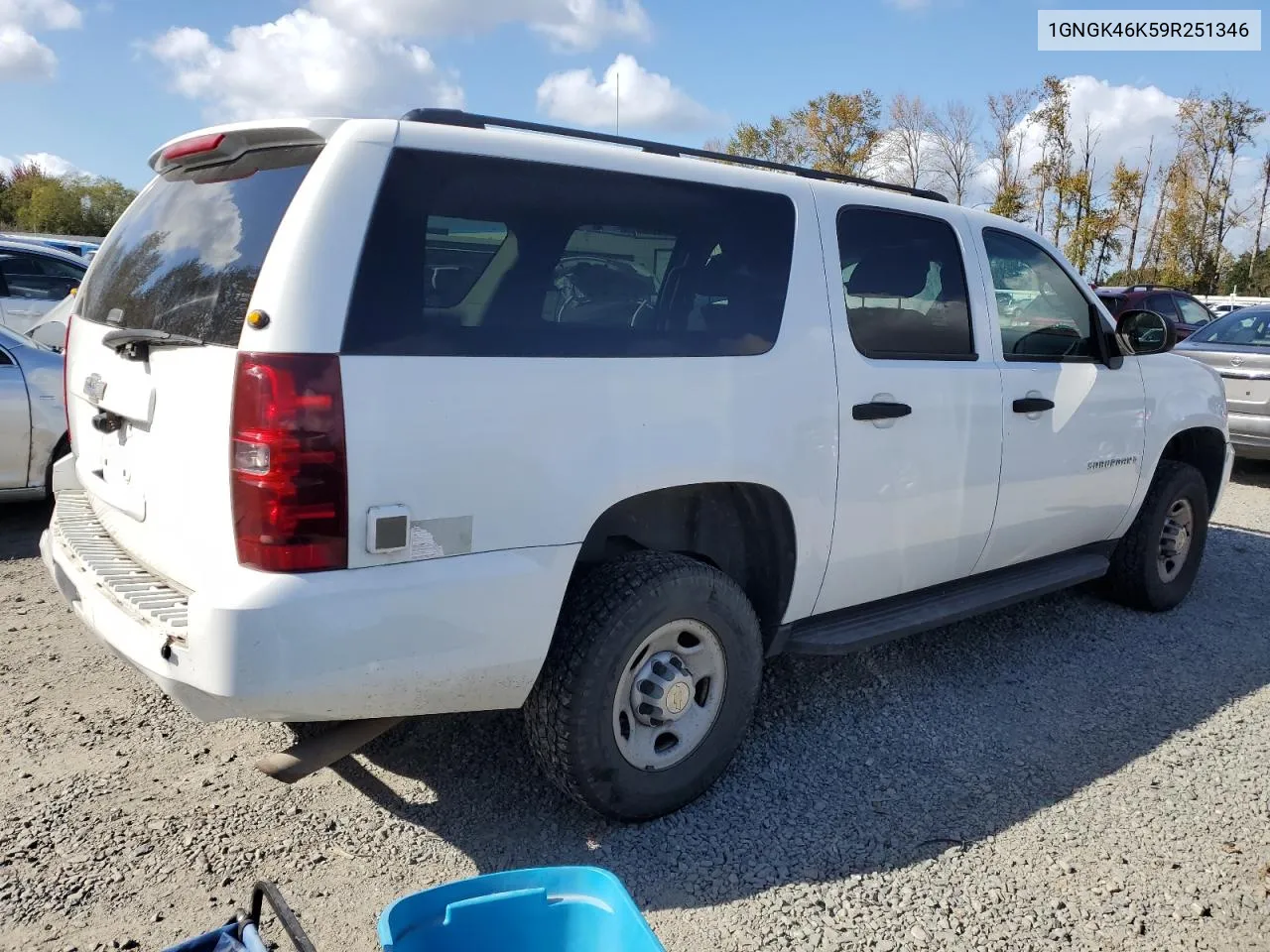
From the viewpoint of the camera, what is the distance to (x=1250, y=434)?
8.45 meters

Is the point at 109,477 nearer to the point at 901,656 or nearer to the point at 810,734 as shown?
the point at 810,734

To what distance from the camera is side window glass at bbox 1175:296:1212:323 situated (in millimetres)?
15672

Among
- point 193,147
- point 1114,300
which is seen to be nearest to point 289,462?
point 193,147

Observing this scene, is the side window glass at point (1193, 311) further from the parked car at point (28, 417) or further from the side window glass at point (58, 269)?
the parked car at point (28, 417)

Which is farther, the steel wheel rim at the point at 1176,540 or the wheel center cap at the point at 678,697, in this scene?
the steel wheel rim at the point at 1176,540

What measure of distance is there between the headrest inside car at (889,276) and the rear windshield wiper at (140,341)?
212 centimetres

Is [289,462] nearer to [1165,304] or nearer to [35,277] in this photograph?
[35,277]

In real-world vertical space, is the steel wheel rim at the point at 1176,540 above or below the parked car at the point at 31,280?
below

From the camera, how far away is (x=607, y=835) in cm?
297

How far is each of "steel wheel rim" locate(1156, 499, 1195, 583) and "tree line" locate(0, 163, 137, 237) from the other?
45364mm

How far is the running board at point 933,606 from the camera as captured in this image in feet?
11.3

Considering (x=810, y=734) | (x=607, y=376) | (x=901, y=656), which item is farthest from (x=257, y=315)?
(x=901, y=656)

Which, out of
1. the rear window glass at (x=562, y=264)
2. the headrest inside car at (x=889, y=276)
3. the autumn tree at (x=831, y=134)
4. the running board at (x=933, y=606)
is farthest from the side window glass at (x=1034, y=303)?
the autumn tree at (x=831, y=134)

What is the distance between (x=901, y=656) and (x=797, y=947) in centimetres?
218
